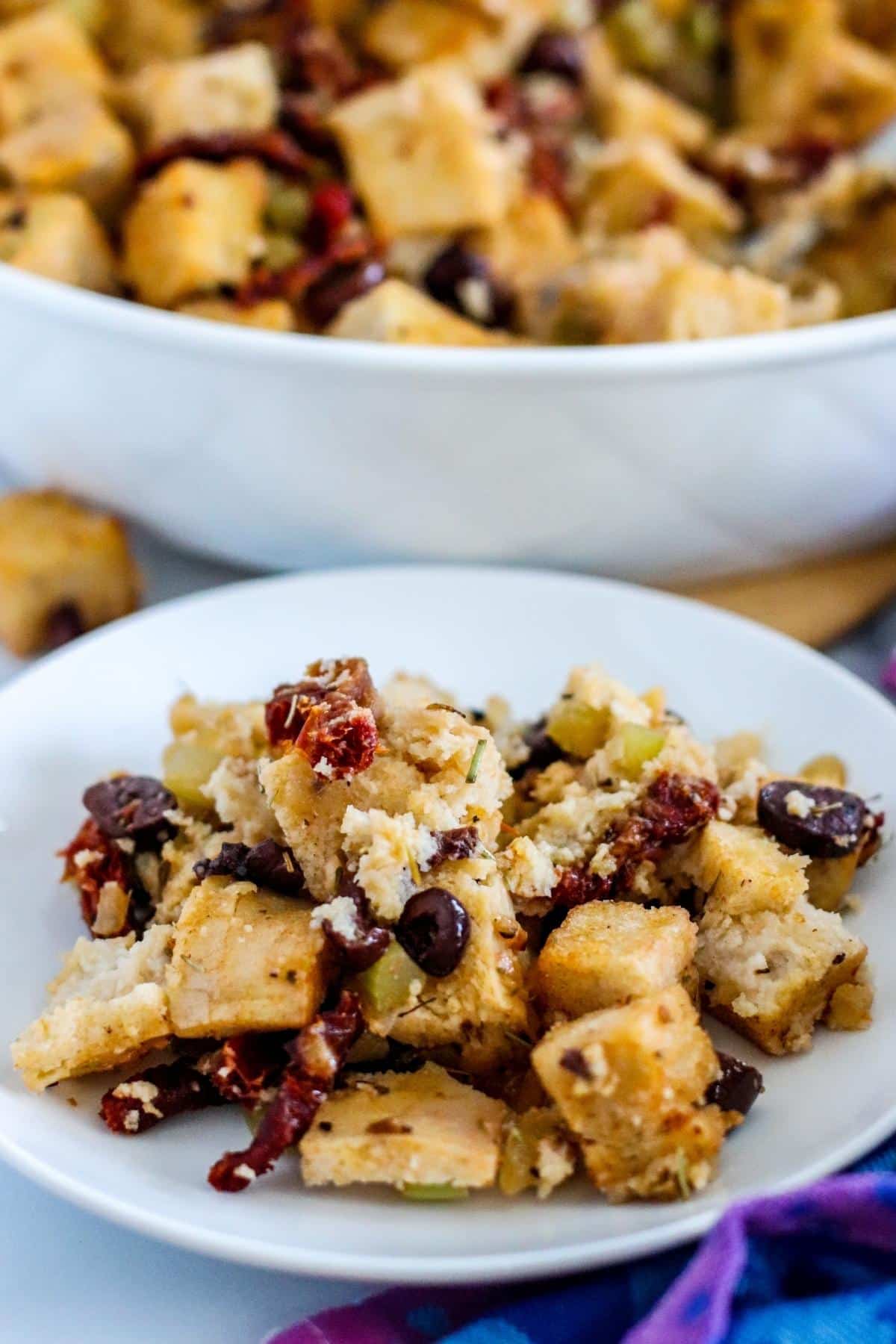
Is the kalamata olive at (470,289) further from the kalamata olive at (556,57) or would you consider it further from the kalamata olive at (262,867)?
the kalamata olive at (262,867)

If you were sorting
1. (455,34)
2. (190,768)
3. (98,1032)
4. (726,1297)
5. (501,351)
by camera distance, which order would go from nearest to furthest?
(726,1297), (98,1032), (190,768), (501,351), (455,34)

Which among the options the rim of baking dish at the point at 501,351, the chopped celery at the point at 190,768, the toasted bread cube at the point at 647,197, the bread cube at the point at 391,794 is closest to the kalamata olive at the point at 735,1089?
the bread cube at the point at 391,794

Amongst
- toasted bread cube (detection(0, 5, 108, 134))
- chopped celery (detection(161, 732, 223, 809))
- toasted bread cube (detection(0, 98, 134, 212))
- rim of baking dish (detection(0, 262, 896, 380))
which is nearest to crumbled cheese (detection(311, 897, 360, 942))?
chopped celery (detection(161, 732, 223, 809))

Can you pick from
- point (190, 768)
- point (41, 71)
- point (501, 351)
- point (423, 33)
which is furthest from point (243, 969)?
point (423, 33)

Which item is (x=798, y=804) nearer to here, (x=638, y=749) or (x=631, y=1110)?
(x=638, y=749)

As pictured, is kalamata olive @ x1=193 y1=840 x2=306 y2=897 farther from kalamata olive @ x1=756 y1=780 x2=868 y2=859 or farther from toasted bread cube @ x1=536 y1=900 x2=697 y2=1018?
kalamata olive @ x1=756 y1=780 x2=868 y2=859

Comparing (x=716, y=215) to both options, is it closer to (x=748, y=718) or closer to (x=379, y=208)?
(x=379, y=208)

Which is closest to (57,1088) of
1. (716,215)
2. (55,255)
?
(55,255)
